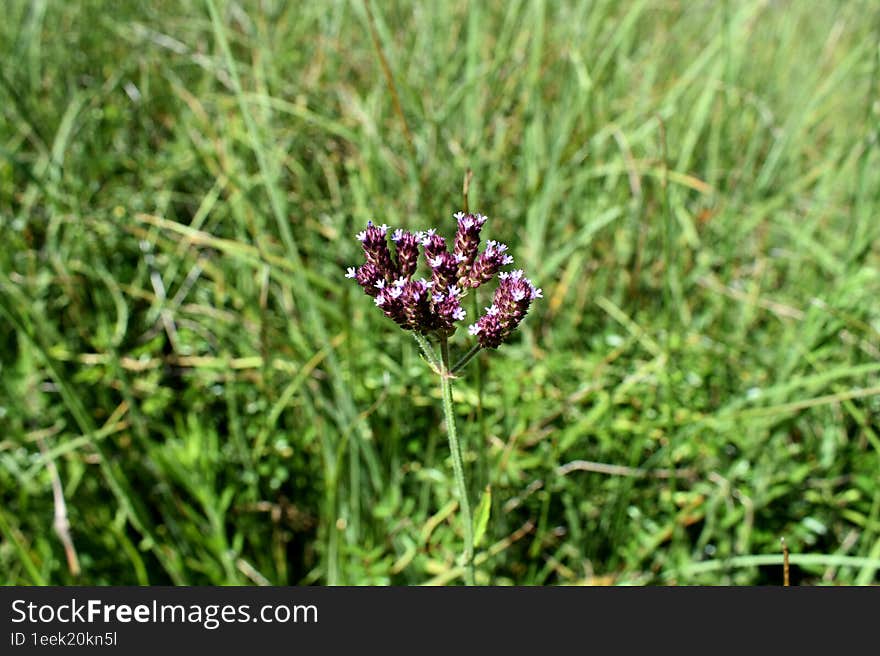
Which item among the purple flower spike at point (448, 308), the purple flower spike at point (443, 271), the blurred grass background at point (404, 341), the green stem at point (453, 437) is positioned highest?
the blurred grass background at point (404, 341)

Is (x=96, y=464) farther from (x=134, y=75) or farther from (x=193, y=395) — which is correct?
(x=134, y=75)

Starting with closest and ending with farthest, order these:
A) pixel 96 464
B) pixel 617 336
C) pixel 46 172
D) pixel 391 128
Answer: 1. pixel 96 464
2. pixel 617 336
3. pixel 46 172
4. pixel 391 128

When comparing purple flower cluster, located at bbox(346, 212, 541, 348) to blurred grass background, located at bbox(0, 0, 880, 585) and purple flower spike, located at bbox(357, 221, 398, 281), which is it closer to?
purple flower spike, located at bbox(357, 221, 398, 281)

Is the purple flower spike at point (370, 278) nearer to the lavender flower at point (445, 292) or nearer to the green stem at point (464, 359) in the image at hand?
the lavender flower at point (445, 292)

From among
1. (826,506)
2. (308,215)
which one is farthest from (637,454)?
(308,215)

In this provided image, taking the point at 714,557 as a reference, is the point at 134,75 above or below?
above

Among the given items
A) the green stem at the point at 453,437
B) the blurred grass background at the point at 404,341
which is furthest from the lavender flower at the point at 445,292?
the blurred grass background at the point at 404,341
